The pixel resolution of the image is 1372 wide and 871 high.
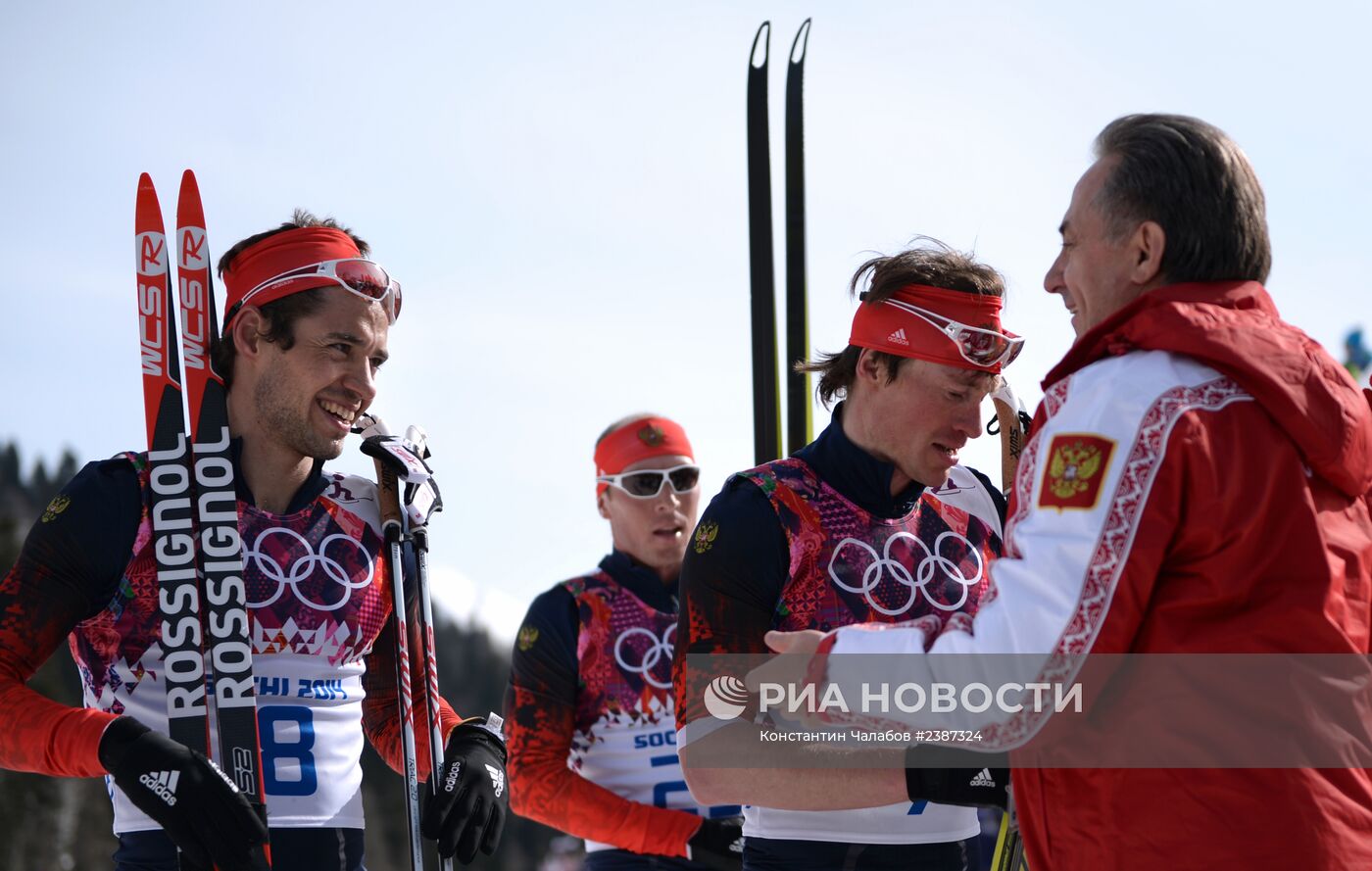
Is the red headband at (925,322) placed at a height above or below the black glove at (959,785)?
above

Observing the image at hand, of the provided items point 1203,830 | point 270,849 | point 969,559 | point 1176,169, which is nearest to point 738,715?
point 969,559

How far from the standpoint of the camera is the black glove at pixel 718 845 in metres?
4.72

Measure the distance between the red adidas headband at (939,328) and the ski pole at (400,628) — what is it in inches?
50.8

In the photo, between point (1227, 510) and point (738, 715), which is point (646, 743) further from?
point (1227, 510)

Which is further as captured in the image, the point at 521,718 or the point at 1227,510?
the point at 521,718

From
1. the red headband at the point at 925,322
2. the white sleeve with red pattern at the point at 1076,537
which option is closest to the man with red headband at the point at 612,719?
the red headband at the point at 925,322

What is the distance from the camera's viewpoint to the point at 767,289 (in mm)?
5262

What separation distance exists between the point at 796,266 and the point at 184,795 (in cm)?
314

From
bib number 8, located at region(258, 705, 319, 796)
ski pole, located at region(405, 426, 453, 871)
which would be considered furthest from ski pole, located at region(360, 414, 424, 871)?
bib number 8, located at region(258, 705, 319, 796)

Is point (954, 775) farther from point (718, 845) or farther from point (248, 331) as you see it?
point (718, 845)

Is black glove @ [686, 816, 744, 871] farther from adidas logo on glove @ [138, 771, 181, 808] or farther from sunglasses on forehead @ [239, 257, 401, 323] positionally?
adidas logo on glove @ [138, 771, 181, 808]

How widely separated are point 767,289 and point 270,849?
9.56 feet

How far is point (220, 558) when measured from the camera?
3.18 m

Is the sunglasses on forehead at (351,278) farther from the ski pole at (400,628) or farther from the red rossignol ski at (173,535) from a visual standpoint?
the ski pole at (400,628)
